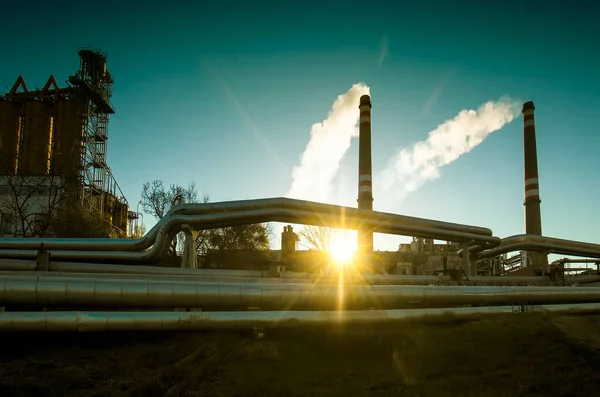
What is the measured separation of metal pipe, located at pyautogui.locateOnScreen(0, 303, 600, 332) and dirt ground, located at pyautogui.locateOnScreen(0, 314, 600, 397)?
13.5 inches

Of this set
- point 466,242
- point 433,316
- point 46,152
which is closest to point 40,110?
point 46,152

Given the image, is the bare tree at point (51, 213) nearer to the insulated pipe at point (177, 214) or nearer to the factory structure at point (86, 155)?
the factory structure at point (86, 155)

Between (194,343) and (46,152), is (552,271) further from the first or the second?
(46,152)

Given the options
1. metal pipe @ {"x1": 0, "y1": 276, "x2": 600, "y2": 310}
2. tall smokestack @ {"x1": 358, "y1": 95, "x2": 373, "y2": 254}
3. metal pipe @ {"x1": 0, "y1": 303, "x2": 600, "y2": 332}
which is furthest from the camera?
tall smokestack @ {"x1": 358, "y1": 95, "x2": 373, "y2": 254}

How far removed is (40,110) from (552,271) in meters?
45.2

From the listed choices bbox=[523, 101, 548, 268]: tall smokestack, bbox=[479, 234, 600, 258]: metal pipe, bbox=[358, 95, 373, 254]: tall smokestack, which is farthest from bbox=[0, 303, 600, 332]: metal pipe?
bbox=[523, 101, 548, 268]: tall smokestack

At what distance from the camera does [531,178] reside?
128ft

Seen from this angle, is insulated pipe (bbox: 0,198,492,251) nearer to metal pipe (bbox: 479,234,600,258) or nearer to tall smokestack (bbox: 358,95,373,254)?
tall smokestack (bbox: 358,95,373,254)

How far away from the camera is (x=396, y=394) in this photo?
310 inches

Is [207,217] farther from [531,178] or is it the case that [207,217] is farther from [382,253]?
[382,253]

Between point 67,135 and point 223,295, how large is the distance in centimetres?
3673

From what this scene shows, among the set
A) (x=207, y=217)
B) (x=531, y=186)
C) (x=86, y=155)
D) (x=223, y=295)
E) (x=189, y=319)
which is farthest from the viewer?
(x=86, y=155)

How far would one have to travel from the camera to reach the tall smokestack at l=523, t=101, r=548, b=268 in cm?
3719

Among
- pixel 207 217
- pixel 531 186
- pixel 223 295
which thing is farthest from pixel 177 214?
pixel 531 186
